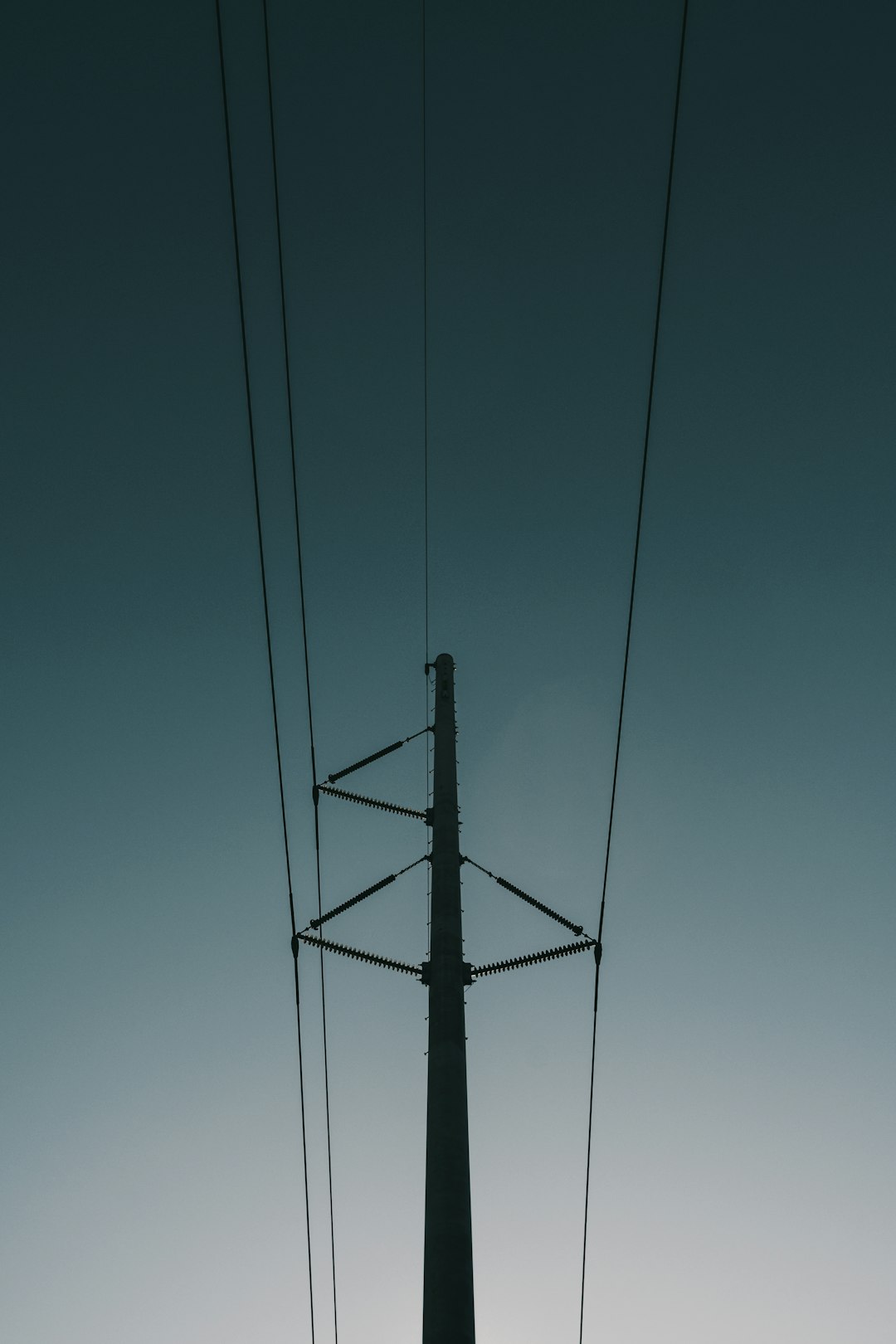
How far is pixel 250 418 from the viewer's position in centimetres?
1098

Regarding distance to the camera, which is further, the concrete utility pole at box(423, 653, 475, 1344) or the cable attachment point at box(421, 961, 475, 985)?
the cable attachment point at box(421, 961, 475, 985)

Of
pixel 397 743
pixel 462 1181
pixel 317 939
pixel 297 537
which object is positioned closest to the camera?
pixel 462 1181

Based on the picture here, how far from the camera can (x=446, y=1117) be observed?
26.9 ft

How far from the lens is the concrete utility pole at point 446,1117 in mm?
6852

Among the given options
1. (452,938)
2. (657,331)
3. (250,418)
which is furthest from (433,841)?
(657,331)

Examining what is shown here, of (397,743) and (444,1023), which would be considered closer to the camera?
(444,1023)

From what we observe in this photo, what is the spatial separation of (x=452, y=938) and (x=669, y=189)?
9.00 meters

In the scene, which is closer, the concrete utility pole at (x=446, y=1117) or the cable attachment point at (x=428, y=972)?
the concrete utility pole at (x=446, y=1117)

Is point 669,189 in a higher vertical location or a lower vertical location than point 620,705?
higher

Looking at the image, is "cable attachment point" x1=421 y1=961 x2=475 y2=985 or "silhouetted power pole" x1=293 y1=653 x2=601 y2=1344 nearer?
"silhouetted power pole" x1=293 y1=653 x2=601 y2=1344

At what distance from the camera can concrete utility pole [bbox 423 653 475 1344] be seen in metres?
6.85

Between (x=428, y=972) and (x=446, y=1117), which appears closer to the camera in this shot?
(x=446, y=1117)

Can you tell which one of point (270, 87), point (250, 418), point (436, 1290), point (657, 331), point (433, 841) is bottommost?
point (436, 1290)

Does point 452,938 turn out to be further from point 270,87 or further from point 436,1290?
point 270,87
